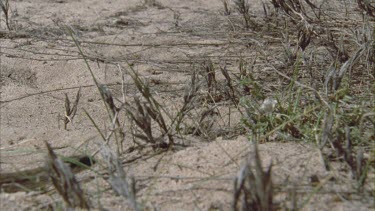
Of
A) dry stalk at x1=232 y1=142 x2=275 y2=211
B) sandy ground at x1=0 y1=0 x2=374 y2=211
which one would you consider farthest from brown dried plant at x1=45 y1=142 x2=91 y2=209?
dry stalk at x1=232 y1=142 x2=275 y2=211

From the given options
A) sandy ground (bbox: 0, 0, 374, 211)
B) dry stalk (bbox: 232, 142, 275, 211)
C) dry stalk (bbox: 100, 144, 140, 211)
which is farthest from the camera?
sandy ground (bbox: 0, 0, 374, 211)

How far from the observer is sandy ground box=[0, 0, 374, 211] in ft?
4.86

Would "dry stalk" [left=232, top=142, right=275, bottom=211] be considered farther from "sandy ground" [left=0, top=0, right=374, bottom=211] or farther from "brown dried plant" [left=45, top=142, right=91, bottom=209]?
"brown dried plant" [left=45, top=142, right=91, bottom=209]

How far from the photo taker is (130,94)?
93.3 inches

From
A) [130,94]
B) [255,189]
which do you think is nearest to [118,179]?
[255,189]

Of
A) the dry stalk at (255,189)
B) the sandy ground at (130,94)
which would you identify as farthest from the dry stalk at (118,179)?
the dry stalk at (255,189)

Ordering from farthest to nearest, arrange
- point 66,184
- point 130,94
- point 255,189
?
point 130,94
point 66,184
point 255,189

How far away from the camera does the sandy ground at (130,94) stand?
148cm

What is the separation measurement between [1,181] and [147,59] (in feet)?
3.86

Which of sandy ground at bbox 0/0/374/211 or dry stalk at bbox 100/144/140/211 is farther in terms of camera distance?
sandy ground at bbox 0/0/374/211

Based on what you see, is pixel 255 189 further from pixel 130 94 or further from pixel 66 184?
pixel 130 94

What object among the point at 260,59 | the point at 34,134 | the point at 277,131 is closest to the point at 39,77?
the point at 34,134

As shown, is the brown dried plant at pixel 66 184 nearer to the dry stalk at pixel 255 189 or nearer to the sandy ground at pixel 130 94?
the sandy ground at pixel 130 94

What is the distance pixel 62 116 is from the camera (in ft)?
7.11
